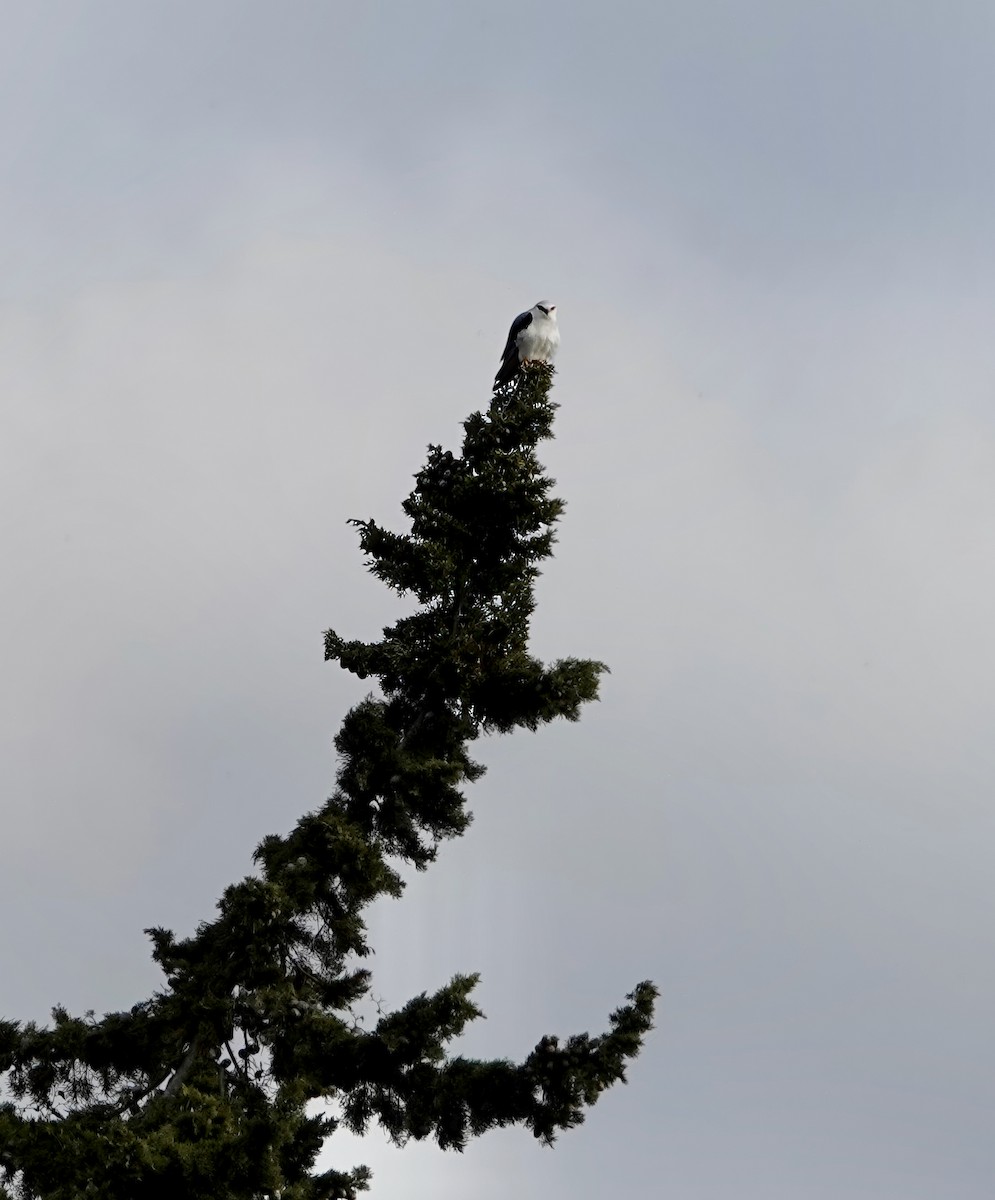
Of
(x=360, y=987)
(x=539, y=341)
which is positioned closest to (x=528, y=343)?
(x=539, y=341)

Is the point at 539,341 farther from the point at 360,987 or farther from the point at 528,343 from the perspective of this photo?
the point at 360,987

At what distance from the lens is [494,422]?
16.4 meters

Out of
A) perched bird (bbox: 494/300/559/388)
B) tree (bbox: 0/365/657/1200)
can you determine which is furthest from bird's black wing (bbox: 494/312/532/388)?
tree (bbox: 0/365/657/1200)

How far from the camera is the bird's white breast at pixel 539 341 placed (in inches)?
791

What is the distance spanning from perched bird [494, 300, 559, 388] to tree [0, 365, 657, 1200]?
2.96 meters

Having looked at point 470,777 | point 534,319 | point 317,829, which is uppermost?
point 534,319

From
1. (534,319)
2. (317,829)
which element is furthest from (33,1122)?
(534,319)

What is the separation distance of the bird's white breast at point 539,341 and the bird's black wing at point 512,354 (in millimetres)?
107

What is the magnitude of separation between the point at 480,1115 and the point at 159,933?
12.8 feet

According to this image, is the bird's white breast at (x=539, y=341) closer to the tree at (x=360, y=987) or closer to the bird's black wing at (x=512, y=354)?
the bird's black wing at (x=512, y=354)

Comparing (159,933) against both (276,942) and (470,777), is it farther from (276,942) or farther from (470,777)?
(470,777)

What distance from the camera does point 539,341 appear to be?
20125 mm

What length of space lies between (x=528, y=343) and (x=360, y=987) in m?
9.95

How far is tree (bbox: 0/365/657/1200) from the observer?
37.0 feet
